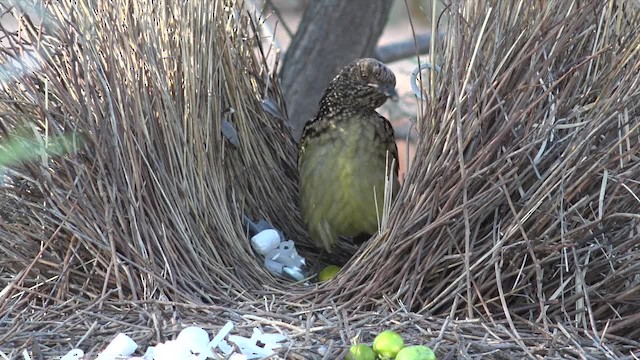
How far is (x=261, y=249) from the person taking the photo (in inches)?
115

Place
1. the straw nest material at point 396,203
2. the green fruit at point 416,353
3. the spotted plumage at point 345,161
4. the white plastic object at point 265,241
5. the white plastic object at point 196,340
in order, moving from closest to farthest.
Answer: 1. the green fruit at point 416,353
2. the white plastic object at point 196,340
3. the straw nest material at point 396,203
4. the white plastic object at point 265,241
5. the spotted plumage at point 345,161

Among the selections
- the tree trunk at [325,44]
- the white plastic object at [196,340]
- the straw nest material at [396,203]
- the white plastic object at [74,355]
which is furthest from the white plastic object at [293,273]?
the tree trunk at [325,44]

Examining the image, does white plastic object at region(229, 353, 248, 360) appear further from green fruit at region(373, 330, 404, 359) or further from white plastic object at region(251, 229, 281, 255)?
white plastic object at region(251, 229, 281, 255)

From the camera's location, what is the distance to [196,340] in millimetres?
2201

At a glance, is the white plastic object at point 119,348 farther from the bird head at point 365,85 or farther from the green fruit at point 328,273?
the bird head at point 365,85

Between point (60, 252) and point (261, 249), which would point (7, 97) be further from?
point (261, 249)

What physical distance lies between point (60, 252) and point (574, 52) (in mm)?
1410

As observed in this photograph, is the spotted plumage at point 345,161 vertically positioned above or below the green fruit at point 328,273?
above

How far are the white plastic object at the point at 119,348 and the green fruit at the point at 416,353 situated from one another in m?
0.60

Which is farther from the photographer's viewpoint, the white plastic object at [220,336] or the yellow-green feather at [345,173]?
the yellow-green feather at [345,173]

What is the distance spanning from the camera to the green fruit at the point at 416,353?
2062 mm

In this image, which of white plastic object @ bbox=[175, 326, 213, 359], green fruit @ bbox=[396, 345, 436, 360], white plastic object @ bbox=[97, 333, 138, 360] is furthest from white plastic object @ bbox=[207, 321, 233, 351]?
green fruit @ bbox=[396, 345, 436, 360]

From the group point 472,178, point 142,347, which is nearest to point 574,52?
point 472,178

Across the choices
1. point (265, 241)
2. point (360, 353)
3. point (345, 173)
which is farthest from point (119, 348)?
point (345, 173)
